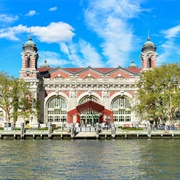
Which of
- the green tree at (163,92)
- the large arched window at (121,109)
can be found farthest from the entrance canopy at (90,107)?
the green tree at (163,92)

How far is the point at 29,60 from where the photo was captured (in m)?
82.3

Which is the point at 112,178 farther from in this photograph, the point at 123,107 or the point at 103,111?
the point at 123,107

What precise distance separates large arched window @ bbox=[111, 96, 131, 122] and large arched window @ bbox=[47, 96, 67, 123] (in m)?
12.3

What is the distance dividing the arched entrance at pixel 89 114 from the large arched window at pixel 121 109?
132 inches

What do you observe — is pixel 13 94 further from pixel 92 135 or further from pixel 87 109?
pixel 92 135

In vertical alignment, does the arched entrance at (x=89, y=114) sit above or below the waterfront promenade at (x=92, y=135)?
above

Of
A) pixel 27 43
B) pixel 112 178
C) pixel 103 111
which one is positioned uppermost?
pixel 27 43

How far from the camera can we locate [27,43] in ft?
271

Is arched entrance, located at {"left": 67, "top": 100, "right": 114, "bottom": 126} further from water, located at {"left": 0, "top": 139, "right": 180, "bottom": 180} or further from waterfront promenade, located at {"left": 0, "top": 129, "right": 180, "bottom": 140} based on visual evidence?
water, located at {"left": 0, "top": 139, "right": 180, "bottom": 180}

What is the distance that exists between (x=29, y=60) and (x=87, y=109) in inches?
811

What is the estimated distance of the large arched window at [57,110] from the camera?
8219 cm

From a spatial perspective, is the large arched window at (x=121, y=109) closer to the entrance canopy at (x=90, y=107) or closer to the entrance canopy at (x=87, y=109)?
the entrance canopy at (x=87, y=109)

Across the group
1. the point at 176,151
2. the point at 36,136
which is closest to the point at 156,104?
the point at 36,136

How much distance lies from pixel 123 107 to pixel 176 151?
150 feet
